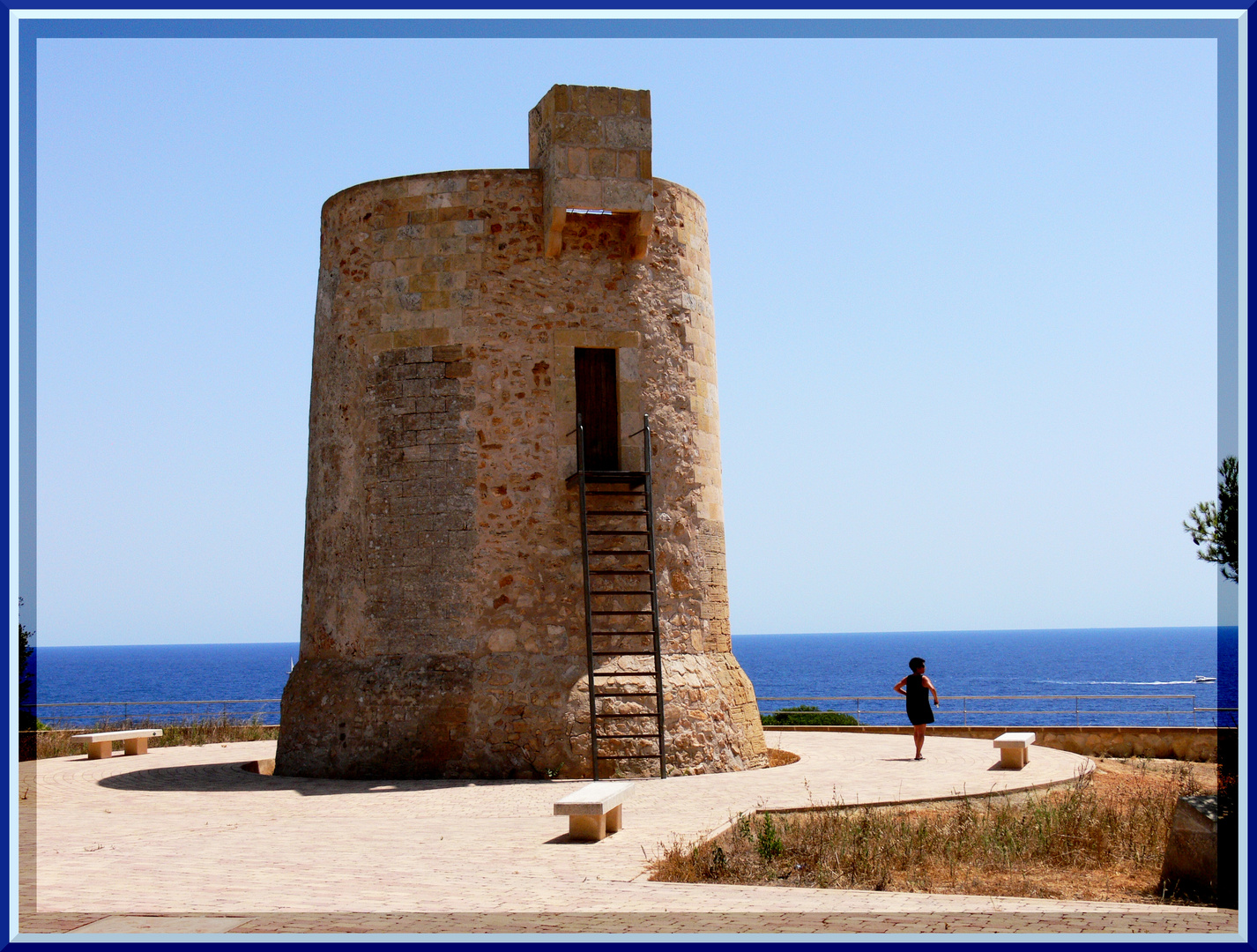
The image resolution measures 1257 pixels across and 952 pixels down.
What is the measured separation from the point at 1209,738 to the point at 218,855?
14.5m

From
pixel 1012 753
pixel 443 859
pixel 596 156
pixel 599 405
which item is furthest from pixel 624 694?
pixel 596 156

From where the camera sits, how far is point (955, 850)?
9.37 metres

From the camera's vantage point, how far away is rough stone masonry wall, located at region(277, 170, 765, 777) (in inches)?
568

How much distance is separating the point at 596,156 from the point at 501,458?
11.8 feet

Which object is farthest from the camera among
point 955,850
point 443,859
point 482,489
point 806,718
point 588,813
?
point 806,718

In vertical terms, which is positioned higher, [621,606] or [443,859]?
[621,606]

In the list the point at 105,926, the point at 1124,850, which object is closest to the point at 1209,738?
the point at 1124,850

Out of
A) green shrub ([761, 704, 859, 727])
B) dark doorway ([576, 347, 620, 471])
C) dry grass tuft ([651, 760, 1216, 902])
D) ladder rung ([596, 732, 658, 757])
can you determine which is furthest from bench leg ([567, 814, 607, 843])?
green shrub ([761, 704, 859, 727])

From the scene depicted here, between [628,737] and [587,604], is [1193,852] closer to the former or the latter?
[628,737]

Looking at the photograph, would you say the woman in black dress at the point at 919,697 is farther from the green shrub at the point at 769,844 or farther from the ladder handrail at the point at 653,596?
the green shrub at the point at 769,844

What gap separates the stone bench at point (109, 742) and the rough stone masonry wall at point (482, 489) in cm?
361

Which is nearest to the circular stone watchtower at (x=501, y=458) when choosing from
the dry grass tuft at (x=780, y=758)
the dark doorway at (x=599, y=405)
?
the dark doorway at (x=599, y=405)

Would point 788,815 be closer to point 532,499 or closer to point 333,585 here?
point 532,499

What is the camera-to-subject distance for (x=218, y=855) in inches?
373
